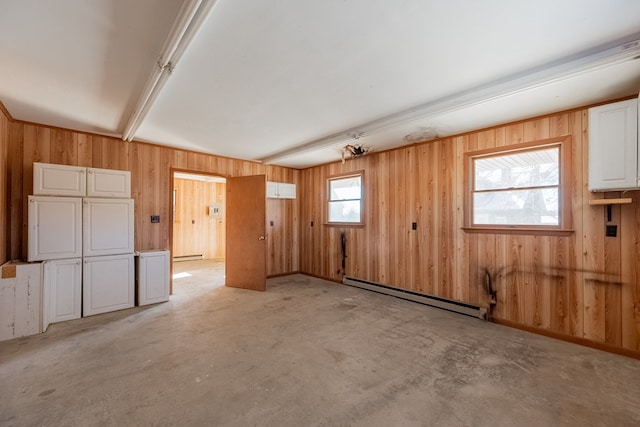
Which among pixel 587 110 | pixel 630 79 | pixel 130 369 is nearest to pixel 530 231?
pixel 587 110

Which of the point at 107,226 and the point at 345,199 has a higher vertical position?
the point at 345,199

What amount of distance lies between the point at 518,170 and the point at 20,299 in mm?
5713

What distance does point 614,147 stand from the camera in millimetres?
2418

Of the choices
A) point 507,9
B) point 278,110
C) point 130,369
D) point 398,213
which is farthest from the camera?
point 398,213

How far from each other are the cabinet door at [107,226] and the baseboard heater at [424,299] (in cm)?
358

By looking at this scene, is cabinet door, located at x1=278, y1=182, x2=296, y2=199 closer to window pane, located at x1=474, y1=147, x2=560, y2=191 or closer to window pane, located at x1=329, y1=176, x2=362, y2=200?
window pane, located at x1=329, y1=176, x2=362, y2=200

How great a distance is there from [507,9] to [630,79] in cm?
166

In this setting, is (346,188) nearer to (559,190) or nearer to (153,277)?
(559,190)

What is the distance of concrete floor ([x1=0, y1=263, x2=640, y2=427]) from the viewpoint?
5.57 feet

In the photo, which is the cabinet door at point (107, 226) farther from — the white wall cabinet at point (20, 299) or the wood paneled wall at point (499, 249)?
the wood paneled wall at point (499, 249)

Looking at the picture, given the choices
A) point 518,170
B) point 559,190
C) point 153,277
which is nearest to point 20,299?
point 153,277

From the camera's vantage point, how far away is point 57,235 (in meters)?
3.10

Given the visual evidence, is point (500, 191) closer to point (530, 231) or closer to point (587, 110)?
point (530, 231)

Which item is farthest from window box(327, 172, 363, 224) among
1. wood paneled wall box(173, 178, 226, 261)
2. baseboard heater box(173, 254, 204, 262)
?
baseboard heater box(173, 254, 204, 262)
